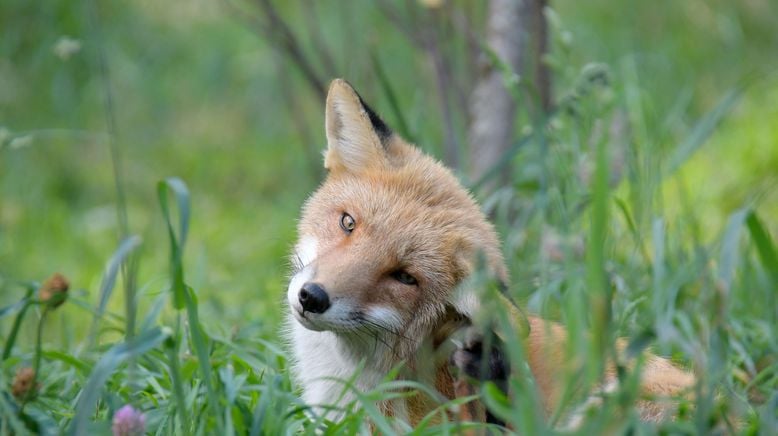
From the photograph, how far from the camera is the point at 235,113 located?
9.16 meters

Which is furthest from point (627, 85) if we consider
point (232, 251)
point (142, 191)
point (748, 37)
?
point (748, 37)

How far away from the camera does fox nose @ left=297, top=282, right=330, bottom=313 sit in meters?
3.01

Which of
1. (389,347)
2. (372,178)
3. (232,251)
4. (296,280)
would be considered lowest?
(232,251)

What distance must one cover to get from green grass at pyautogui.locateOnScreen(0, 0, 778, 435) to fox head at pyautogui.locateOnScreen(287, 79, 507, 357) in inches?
12.1

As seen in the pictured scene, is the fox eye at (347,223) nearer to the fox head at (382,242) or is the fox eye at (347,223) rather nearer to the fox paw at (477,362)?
the fox head at (382,242)

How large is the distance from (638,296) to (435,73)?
7.47ft

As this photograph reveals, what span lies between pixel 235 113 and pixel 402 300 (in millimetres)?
6276

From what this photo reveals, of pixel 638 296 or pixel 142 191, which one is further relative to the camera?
pixel 142 191

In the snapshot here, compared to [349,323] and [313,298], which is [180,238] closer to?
[313,298]

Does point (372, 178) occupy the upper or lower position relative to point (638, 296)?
upper

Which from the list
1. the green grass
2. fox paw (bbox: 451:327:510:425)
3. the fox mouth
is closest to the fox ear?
the green grass

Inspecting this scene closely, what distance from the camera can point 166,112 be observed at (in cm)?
877

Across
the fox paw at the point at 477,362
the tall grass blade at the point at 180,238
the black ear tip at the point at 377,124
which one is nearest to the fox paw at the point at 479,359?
the fox paw at the point at 477,362

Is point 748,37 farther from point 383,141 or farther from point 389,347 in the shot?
point 389,347
